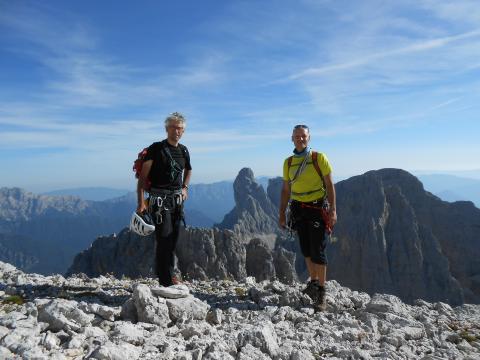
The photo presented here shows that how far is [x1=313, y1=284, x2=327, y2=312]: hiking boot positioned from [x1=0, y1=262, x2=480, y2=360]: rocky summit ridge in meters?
0.19

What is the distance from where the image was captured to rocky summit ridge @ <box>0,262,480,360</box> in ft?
19.5

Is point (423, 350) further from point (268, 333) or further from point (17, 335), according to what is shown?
point (17, 335)

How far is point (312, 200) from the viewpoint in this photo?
9.91m

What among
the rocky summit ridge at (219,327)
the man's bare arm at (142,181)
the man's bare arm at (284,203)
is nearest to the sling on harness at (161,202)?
the man's bare arm at (142,181)

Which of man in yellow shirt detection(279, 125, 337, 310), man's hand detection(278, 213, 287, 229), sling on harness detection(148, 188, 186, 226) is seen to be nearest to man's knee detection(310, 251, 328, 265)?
man in yellow shirt detection(279, 125, 337, 310)

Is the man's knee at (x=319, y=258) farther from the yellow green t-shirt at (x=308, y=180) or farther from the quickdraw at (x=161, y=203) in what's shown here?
the quickdraw at (x=161, y=203)

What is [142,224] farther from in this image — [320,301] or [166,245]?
[320,301]

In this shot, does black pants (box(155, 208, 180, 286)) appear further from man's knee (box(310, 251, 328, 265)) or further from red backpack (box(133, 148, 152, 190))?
man's knee (box(310, 251, 328, 265))

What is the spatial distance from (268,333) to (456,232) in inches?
5578

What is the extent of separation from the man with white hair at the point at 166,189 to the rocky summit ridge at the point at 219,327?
144 cm

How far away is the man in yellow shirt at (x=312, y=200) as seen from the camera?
380 inches

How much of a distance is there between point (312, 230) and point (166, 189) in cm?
390

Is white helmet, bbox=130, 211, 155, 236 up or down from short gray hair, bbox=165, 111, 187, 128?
down

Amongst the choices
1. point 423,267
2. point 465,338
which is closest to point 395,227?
point 423,267
